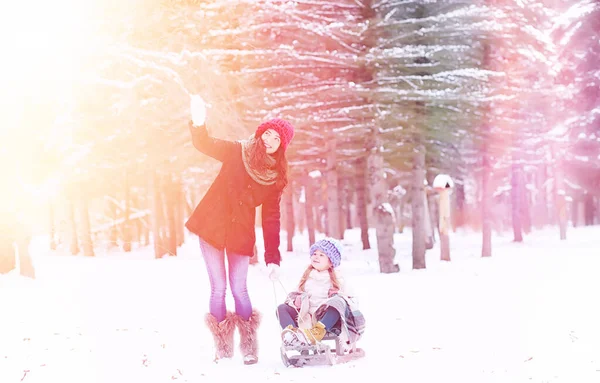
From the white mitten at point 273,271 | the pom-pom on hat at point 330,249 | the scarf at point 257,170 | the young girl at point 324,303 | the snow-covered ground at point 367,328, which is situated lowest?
the snow-covered ground at point 367,328

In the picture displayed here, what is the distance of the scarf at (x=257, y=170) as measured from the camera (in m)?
6.15

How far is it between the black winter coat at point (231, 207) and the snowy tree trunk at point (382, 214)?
9799 millimetres

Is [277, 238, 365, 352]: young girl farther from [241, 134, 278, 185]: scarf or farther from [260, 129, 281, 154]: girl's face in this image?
[260, 129, 281, 154]: girl's face

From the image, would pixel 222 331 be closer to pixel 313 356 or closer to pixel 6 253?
pixel 313 356

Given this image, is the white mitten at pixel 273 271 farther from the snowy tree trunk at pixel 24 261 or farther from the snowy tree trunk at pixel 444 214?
the snowy tree trunk at pixel 444 214

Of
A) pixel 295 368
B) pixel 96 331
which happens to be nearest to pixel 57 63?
pixel 96 331

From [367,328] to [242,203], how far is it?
3.25m

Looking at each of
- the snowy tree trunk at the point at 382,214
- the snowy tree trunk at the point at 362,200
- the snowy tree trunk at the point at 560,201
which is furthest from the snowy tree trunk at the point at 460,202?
the snowy tree trunk at the point at 382,214

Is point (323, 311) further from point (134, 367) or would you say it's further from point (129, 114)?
point (129, 114)

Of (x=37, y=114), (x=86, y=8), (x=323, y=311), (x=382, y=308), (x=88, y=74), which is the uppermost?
(x=86, y=8)

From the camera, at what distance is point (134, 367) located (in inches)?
249

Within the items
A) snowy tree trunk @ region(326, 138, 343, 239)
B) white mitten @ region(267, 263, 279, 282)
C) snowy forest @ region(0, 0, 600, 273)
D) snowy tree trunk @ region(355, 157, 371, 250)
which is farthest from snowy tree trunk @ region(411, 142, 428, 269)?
white mitten @ region(267, 263, 279, 282)

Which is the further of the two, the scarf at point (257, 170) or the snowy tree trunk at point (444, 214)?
the snowy tree trunk at point (444, 214)

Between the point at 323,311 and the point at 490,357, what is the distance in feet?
5.47
